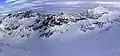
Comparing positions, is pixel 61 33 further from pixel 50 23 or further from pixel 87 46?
pixel 87 46

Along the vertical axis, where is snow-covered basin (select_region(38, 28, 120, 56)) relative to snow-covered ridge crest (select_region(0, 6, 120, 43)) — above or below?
below

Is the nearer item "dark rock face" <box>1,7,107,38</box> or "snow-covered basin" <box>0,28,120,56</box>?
"snow-covered basin" <box>0,28,120,56</box>

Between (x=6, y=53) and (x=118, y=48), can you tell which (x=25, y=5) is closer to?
(x=6, y=53)

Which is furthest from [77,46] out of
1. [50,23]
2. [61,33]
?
[50,23]

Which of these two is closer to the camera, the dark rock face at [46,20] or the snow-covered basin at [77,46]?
the snow-covered basin at [77,46]

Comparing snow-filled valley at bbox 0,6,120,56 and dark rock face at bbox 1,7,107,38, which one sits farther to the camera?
dark rock face at bbox 1,7,107,38

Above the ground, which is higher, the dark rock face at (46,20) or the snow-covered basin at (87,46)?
the dark rock face at (46,20)
